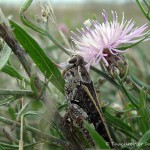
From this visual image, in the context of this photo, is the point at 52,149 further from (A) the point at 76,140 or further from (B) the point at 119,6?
(B) the point at 119,6

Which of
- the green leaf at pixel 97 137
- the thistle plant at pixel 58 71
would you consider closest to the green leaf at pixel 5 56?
the thistle plant at pixel 58 71

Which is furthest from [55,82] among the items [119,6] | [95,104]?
[119,6]

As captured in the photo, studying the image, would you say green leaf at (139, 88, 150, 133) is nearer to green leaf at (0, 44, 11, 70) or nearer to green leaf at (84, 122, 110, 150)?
green leaf at (84, 122, 110, 150)

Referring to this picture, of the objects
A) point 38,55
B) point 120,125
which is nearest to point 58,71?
point 38,55

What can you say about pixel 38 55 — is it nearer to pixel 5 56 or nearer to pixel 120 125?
pixel 5 56

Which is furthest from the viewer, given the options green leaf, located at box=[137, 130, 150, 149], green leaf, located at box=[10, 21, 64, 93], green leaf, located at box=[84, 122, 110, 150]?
green leaf, located at box=[10, 21, 64, 93]

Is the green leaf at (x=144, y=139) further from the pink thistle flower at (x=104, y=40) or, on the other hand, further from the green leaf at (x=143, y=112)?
the pink thistle flower at (x=104, y=40)

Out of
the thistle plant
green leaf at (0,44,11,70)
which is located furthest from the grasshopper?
green leaf at (0,44,11,70)

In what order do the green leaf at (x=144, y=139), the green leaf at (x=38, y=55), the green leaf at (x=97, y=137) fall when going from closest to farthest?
the green leaf at (x=97, y=137) < the green leaf at (x=144, y=139) < the green leaf at (x=38, y=55)
